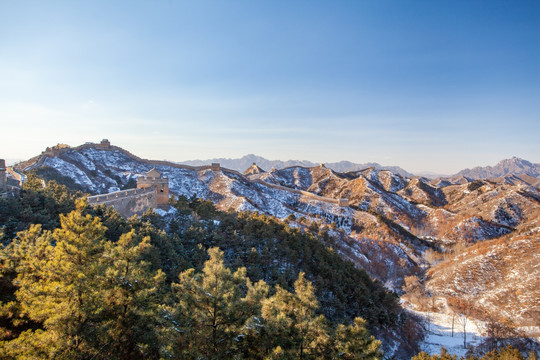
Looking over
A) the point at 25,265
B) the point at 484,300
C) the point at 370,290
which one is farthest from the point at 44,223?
the point at 484,300

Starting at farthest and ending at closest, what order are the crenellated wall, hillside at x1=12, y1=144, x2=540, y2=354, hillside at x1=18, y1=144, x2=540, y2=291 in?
hillside at x1=18, y1=144, x2=540, y2=291
hillside at x1=12, y1=144, x2=540, y2=354
the crenellated wall

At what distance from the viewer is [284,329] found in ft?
23.7

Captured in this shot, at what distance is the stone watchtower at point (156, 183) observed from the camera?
79.3 ft

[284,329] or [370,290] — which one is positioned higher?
[284,329]

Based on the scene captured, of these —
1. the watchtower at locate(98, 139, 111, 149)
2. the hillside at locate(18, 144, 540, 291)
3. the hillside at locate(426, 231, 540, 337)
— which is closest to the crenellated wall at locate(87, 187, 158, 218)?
the hillside at locate(18, 144, 540, 291)

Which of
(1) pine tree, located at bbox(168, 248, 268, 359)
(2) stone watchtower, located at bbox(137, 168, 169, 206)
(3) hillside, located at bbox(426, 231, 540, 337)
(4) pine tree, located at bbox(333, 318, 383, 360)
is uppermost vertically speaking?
(2) stone watchtower, located at bbox(137, 168, 169, 206)

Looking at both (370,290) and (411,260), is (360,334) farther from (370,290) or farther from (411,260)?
(411,260)

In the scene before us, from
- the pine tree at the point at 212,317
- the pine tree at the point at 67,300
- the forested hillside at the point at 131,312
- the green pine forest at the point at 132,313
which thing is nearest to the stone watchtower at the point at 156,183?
the forested hillside at the point at 131,312

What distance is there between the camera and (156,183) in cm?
2423

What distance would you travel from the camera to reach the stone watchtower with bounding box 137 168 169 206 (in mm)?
24156

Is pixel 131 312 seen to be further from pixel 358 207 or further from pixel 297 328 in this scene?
pixel 358 207

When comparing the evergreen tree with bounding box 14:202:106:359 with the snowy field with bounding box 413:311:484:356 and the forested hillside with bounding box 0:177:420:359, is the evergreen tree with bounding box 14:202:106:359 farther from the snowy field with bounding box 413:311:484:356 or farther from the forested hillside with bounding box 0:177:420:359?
the snowy field with bounding box 413:311:484:356

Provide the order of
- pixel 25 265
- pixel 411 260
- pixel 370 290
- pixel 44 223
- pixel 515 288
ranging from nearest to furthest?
pixel 25 265, pixel 44 223, pixel 370 290, pixel 515 288, pixel 411 260

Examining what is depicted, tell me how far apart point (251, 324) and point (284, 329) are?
898mm
